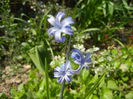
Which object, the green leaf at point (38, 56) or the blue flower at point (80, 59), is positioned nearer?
the blue flower at point (80, 59)

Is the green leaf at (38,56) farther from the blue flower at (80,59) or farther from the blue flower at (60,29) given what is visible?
the blue flower at (60,29)

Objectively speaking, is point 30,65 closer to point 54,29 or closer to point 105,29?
point 105,29

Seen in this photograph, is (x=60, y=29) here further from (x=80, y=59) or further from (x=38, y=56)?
(x=38, y=56)

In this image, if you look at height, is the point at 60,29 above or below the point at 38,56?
above

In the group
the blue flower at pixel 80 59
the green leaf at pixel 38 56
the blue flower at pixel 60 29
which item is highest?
the blue flower at pixel 60 29

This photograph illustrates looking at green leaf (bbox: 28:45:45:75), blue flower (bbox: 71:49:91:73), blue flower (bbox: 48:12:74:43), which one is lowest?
green leaf (bbox: 28:45:45:75)

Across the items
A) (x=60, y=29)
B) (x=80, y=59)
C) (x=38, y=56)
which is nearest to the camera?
(x=60, y=29)

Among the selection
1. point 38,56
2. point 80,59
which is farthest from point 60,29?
point 38,56

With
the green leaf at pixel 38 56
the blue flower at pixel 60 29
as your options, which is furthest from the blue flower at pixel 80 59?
the green leaf at pixel 38 56

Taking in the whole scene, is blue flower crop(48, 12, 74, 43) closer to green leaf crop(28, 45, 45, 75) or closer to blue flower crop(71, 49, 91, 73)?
blue flower crop(71, 49, 91, 73)

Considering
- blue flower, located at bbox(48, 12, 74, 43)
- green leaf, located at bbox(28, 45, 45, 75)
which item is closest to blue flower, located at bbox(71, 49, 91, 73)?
blue flower, located at bbox(48, 12, 74, 43)

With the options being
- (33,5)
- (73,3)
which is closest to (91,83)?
(33,5)
